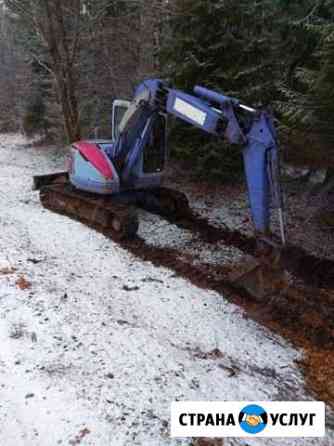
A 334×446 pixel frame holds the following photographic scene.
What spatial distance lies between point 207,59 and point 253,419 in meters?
8.03

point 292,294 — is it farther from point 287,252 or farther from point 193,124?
point 193,124

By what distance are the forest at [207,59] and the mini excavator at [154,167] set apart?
104 centimetres

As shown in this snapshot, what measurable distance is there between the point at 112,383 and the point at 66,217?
16.7 feet

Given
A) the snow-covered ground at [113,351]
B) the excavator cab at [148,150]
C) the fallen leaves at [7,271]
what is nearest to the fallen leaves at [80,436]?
the snow-covered ground at [113,351]

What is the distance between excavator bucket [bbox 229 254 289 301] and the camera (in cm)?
472

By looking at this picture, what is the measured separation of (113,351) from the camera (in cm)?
376

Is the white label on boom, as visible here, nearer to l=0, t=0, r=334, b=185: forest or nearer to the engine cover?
l=0, t=0, r=334, b=185: forest

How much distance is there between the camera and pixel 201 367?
3.72 meters

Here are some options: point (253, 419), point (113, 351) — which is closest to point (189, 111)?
point (113, 351)

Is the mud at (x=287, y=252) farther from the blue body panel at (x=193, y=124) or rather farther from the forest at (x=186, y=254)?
the blue body panel at (x=193, y=124)

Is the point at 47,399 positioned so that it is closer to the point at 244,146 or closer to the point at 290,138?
the point at 244,146

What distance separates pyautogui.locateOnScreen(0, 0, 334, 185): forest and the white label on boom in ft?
4.26

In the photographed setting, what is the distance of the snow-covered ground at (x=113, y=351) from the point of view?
2932 millimetres

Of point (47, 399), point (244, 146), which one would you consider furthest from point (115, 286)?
Result: point (244, 146)
